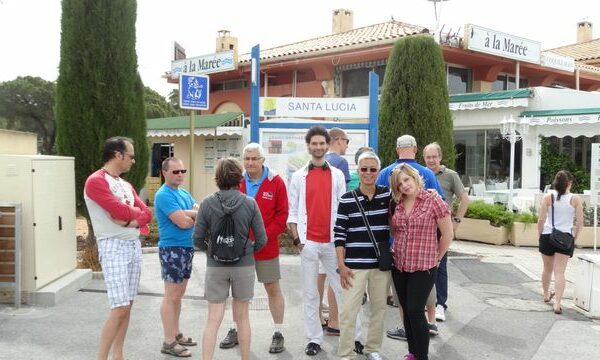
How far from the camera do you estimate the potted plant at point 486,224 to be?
11984mm

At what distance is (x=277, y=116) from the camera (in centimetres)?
927

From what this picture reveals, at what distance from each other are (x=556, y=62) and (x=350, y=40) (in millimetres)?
8184

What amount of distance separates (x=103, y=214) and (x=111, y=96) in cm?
472

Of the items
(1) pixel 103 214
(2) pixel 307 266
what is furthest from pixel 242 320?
(1) pixel 103 214

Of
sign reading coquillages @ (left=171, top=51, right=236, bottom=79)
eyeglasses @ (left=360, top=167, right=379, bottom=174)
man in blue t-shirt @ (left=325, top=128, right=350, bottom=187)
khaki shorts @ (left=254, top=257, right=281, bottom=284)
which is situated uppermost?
sign reading coquillages @ (left=171, top=51, right=236, bottom=79)

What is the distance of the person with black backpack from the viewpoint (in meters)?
3.81

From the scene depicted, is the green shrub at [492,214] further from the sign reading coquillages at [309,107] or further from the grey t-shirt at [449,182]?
the grey t-shirt at [449,182]

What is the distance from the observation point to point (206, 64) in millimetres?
24141

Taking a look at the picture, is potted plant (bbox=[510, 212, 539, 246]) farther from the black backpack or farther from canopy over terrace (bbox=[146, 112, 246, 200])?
the black backpack

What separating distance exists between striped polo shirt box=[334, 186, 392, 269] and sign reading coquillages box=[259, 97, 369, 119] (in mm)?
5027

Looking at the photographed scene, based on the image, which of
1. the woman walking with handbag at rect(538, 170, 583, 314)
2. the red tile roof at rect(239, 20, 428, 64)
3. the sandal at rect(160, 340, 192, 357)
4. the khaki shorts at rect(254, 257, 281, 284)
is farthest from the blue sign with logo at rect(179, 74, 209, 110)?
the red tile roof at rect(239, 20, 428, 64)

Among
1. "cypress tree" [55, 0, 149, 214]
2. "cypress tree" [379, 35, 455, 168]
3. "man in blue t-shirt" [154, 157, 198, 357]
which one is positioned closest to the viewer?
"man in blue t-shirt" [154, 157, 198, 357]

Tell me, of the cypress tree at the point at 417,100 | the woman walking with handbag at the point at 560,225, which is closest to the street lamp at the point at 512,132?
the cypress tree at the point at 417,100

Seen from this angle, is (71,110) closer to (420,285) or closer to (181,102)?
(181,102)
